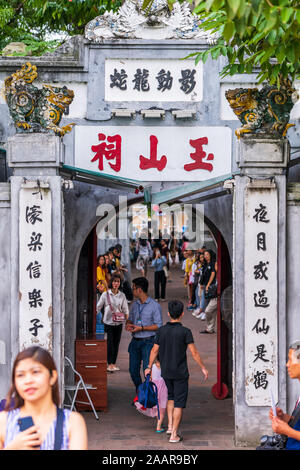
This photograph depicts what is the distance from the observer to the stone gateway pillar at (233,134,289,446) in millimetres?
7820

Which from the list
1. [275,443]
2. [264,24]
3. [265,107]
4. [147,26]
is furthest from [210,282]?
[264,24]

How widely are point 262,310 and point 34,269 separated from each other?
8.33 feet

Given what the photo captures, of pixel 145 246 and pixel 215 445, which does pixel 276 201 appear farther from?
pixel 145 246

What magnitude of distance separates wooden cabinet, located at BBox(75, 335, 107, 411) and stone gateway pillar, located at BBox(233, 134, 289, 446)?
2300mm

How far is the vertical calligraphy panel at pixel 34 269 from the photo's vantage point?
788cm

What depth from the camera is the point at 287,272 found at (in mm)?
7996

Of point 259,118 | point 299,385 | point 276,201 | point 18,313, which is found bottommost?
point 299,385

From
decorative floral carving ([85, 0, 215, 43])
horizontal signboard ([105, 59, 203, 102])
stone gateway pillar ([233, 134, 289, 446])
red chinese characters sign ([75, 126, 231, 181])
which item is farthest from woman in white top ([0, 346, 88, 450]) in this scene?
decorative floral carving ([85, 0, 215, 43])

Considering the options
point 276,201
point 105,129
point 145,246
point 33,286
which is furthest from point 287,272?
point 145,246

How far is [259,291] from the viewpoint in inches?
308

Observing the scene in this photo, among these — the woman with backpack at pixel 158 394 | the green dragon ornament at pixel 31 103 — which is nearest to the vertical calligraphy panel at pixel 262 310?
the woman with backpack at pixel 158 394

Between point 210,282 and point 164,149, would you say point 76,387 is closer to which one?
point 164,149

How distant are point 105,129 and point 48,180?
2260mm

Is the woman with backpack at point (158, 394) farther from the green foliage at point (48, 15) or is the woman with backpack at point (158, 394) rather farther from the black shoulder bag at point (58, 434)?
the green foliage at point (48, 15)
